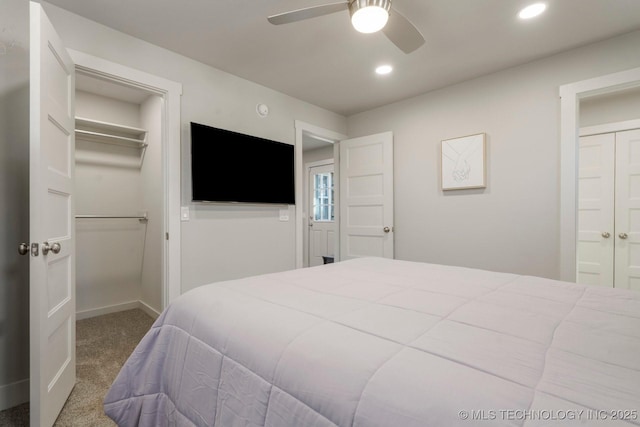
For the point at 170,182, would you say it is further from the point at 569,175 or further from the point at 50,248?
the point at 569,175

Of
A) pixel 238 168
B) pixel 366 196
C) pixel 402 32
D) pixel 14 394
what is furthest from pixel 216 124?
pixel 14 394

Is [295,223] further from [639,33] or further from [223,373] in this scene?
[639,33]

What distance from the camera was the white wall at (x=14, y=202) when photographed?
5.70 feet

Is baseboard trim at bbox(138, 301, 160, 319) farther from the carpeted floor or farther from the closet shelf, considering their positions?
the closet shelf

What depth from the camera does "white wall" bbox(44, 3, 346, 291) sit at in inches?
86.9

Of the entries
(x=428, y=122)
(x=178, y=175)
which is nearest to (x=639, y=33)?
(x=428, y=122)

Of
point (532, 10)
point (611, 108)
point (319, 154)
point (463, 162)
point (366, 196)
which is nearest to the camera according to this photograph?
point (532, 10)

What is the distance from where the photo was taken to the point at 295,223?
351cm

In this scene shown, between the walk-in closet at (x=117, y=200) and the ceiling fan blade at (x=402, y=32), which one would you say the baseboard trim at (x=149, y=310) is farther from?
the ceiling fan blade at (x=402, y=32)

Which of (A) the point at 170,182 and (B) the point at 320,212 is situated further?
(B) the point at 320,212

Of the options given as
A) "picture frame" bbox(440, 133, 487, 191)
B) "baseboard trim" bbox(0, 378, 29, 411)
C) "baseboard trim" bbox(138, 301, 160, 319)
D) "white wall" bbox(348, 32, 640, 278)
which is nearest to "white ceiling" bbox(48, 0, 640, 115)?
"white wall" bbox(348, 32, 640, 278)

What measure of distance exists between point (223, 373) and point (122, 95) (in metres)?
3.69

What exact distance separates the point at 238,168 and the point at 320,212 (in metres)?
3.29

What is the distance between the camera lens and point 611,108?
327 cm
